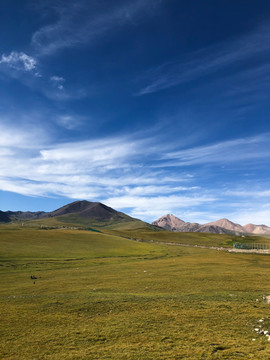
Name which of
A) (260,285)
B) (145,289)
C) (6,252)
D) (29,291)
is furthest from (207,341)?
(6,252)

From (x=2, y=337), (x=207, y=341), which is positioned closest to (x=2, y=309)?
(x=2, y=337)

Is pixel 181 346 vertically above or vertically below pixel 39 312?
above

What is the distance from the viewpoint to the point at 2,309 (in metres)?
18.9

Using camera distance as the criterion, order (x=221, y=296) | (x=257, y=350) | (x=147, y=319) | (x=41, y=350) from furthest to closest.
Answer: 1. (x=221, y=296)
2. (x=147, y=319)
3. (x=41, y=350)
4. (x=257, y=350)

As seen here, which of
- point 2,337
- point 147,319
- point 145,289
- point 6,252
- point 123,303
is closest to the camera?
point 2,337

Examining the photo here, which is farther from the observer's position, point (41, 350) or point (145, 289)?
point (145, 289)

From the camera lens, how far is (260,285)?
88.0 feet

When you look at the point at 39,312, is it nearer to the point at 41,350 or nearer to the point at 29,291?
the point at 41,350

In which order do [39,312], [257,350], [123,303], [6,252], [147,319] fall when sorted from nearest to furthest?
[257,350] < [147,319] < [39,312] < [123,303] < [6,252]

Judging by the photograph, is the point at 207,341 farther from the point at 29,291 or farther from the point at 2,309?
the point at 29,291

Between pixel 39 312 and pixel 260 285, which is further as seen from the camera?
pixel 260 285

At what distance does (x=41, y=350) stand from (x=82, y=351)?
6.65ft

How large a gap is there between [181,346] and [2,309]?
47.0 ft

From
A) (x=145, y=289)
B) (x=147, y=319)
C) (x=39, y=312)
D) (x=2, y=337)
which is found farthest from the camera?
(x=145, y=289)
